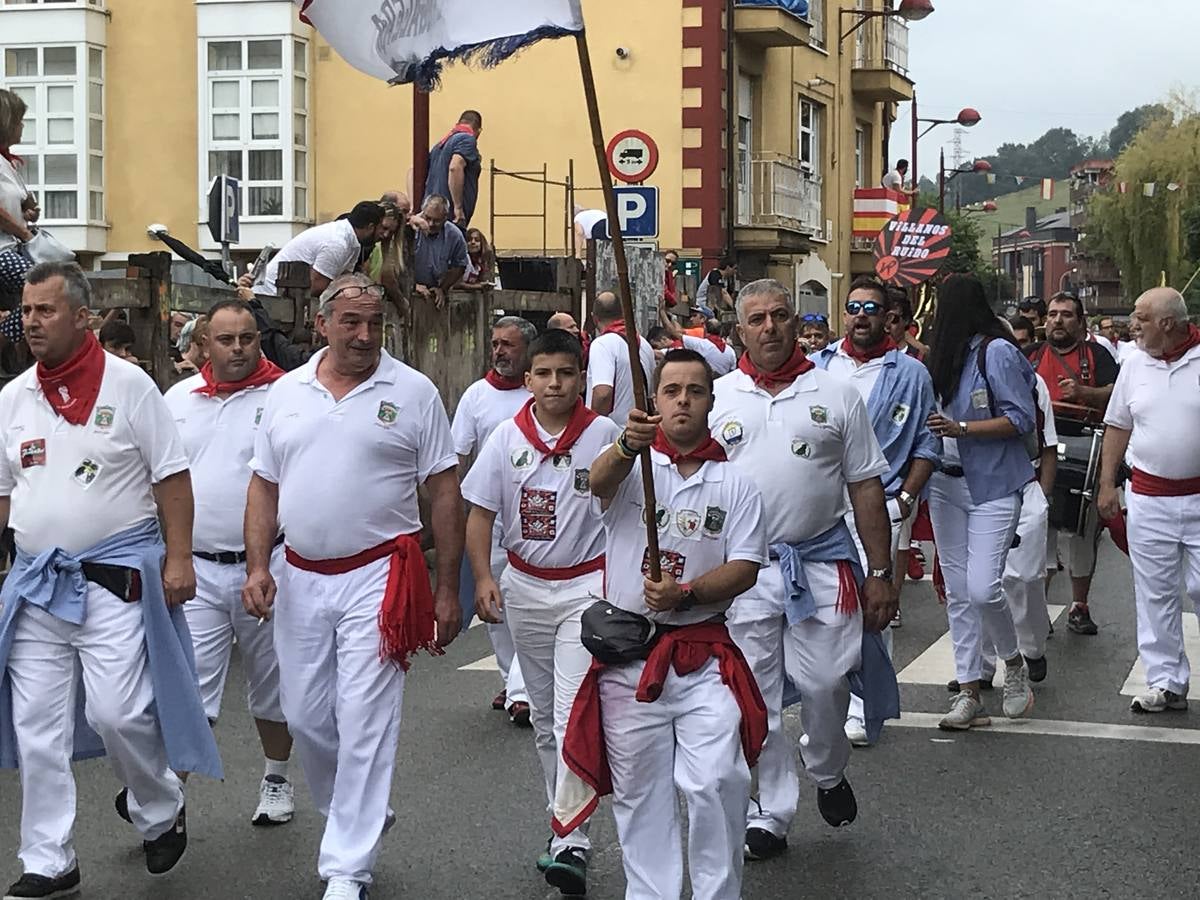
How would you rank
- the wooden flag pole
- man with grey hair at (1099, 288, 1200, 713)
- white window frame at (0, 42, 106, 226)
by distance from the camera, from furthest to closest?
white window frame at (0, 42, 106, 226), man with grey hair at (1099, 288, 1200, 713), the wooden flag pole

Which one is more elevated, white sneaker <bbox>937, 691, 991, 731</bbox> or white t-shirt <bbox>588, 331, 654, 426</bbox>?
white t-shirt <bbox>588, 331, 654, 426</bbox>

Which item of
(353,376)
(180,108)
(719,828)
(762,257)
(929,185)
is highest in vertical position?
(929,185)

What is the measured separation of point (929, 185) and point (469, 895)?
193m

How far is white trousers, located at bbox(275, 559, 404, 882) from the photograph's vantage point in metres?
6.22

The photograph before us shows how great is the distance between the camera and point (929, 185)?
194375mm


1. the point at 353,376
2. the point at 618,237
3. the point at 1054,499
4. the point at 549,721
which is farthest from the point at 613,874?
the point at 1054,499

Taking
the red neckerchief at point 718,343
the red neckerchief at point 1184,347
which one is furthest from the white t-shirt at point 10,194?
the red neckerchief at point 718,343

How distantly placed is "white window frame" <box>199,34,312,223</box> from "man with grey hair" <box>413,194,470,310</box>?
16642 mm

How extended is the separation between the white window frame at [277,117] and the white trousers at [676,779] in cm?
2654

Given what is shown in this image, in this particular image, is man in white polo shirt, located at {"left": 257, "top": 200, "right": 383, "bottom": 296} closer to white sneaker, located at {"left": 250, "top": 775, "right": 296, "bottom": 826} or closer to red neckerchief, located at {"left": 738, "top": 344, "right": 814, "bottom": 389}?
white sneaker, located at {"left": 250, "top": 775, "right": 296, "bottom": 826}

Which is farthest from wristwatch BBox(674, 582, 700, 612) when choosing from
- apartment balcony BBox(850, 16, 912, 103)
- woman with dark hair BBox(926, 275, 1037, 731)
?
apartment balcony BBox(850, 16, 912, 103)

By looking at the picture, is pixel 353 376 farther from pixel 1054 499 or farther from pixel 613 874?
pixel 1054 499

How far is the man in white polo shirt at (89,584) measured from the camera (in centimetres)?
630

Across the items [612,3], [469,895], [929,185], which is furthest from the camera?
[929,185]
